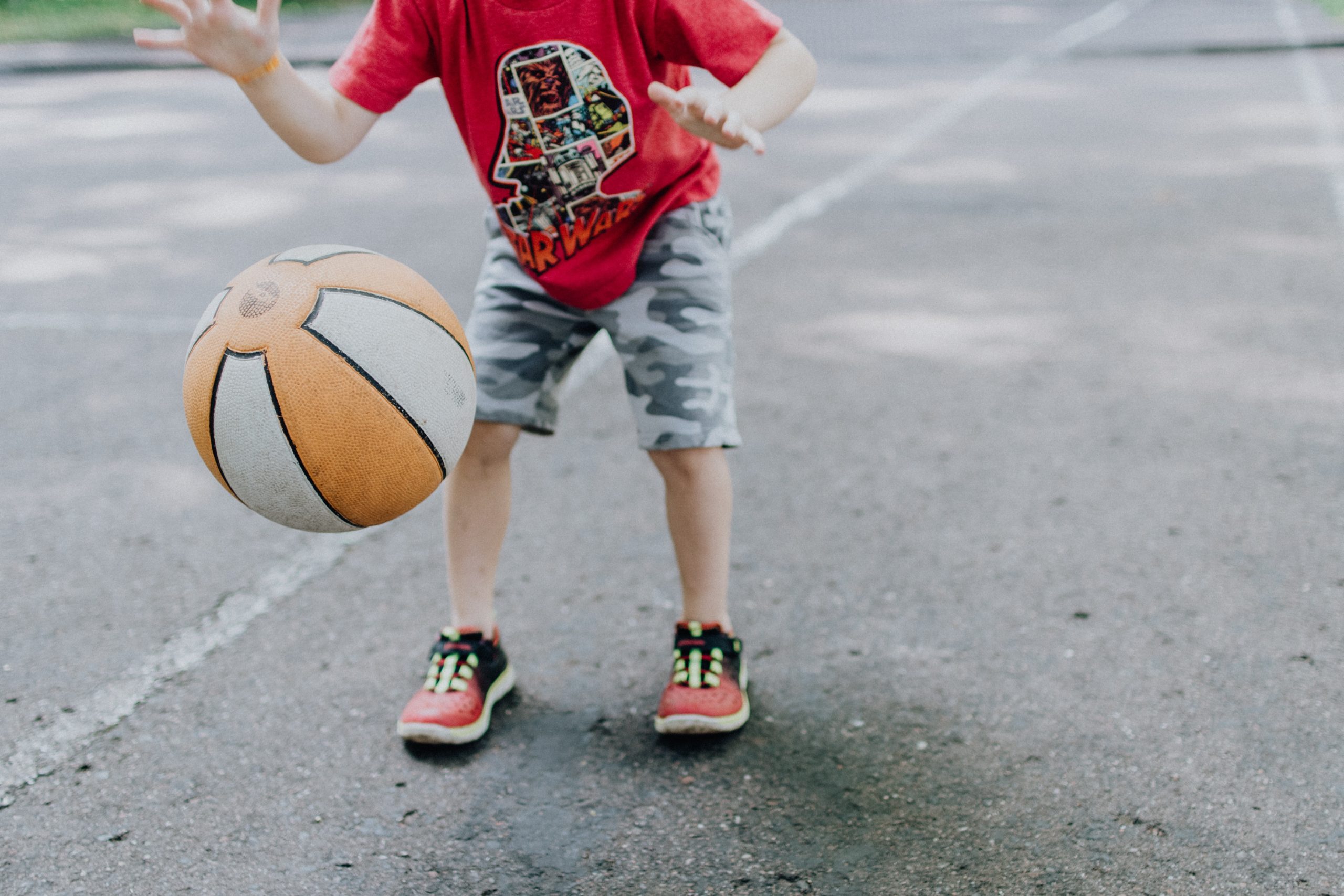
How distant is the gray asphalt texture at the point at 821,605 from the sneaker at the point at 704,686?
5 centimetres

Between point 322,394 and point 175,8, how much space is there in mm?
763

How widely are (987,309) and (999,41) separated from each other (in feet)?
36.1

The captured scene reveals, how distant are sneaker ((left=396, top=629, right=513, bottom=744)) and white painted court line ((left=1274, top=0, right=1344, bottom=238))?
201 inches

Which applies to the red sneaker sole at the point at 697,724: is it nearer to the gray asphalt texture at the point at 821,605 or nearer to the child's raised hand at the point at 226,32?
the gray asphalt texture at the point at 821,605

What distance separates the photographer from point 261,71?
2.31m

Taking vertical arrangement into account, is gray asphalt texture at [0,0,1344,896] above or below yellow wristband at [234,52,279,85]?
below

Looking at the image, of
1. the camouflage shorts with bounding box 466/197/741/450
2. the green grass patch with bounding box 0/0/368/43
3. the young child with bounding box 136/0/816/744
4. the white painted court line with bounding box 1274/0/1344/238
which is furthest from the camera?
the green grass patch with bounding box 0/0/368/43

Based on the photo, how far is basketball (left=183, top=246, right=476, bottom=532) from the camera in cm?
212

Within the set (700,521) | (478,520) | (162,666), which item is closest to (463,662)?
(478,520)

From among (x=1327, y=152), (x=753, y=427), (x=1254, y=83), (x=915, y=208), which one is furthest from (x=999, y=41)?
(x=753, y=427)

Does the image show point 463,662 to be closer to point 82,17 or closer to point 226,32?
point 226,32

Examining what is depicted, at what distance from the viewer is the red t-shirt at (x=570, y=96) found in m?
2.34

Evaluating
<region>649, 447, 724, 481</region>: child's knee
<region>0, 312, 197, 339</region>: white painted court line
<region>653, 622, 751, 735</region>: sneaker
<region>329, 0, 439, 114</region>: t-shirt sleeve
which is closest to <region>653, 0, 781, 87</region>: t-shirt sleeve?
<region>329, 0, 439, 114</region>: t-shirt sleeve

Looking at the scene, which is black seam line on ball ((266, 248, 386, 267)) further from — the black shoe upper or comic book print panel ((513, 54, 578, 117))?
the black shoe upper
